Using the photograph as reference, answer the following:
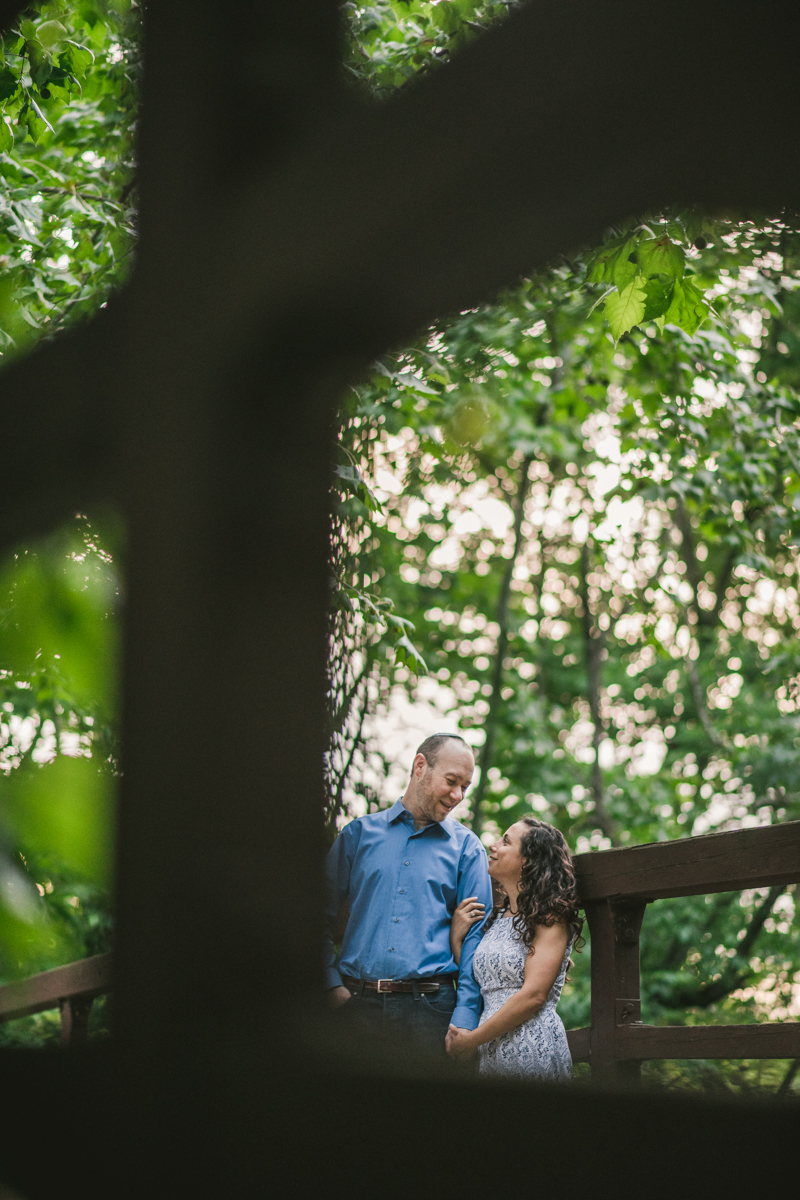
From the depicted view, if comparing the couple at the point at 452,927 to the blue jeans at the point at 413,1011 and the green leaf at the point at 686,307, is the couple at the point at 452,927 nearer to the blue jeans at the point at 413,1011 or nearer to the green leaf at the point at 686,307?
the blue jeans at the point at 413,1011

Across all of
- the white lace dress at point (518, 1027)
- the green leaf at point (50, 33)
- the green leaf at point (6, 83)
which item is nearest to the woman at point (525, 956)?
the white lace dress at point (518, 1027)

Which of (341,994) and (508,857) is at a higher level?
(508,857)

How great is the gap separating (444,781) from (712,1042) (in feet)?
3.81

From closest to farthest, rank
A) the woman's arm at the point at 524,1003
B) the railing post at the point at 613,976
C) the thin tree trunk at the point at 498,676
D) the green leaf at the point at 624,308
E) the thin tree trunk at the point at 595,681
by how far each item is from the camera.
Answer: the green leaf at the point at 624,308 → the woman's arm at the point at 524,1003 → the railing post at the point at 613,976 → the thin tree trunk at the point at 498,676 → the thin tree trunk at the point at 595,681

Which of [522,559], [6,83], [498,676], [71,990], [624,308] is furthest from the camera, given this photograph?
[522,559]

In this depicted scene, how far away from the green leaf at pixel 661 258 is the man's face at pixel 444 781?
199 cm

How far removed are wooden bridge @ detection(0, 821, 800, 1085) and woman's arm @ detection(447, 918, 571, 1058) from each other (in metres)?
0.29

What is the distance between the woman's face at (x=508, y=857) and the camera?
11.5 feet

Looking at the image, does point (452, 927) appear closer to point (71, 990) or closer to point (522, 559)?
point (71, 990)

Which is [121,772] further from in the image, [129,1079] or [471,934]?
[471,934]

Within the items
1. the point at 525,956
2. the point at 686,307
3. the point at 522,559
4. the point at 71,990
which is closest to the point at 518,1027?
the point at 525,956

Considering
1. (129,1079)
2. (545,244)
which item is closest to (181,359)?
(545,244)

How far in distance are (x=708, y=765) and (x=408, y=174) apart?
9.87 m

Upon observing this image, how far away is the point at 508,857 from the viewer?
3.54m
